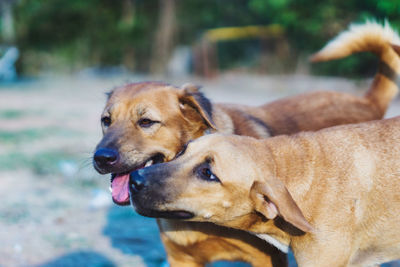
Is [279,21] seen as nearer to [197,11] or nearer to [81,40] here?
[197,11]

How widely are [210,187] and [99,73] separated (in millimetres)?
28868

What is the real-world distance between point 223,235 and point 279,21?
11.4 metres

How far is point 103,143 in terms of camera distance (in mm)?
A: 3457

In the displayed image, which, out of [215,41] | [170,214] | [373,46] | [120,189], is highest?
[373,46]

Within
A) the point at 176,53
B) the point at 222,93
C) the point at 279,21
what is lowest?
the point at 176,53

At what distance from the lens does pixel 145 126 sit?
363cm

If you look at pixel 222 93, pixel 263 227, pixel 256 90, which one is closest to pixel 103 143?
pixel 263 227

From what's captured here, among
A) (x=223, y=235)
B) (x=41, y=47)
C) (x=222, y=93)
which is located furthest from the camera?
(x=41, y=47)

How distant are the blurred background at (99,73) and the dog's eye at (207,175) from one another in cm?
133

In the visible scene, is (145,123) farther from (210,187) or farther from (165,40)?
(165,40)

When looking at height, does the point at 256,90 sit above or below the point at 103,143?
below

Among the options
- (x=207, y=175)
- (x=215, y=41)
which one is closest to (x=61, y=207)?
(x=207, y=175)

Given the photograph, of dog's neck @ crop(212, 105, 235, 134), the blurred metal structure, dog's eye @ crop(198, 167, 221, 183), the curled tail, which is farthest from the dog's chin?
the blurred metal structure

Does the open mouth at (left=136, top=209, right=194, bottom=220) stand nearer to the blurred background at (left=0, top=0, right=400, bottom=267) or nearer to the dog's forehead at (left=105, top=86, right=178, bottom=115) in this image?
the dog's forehead at (left=105, top=86, right=178, bottom=115)
